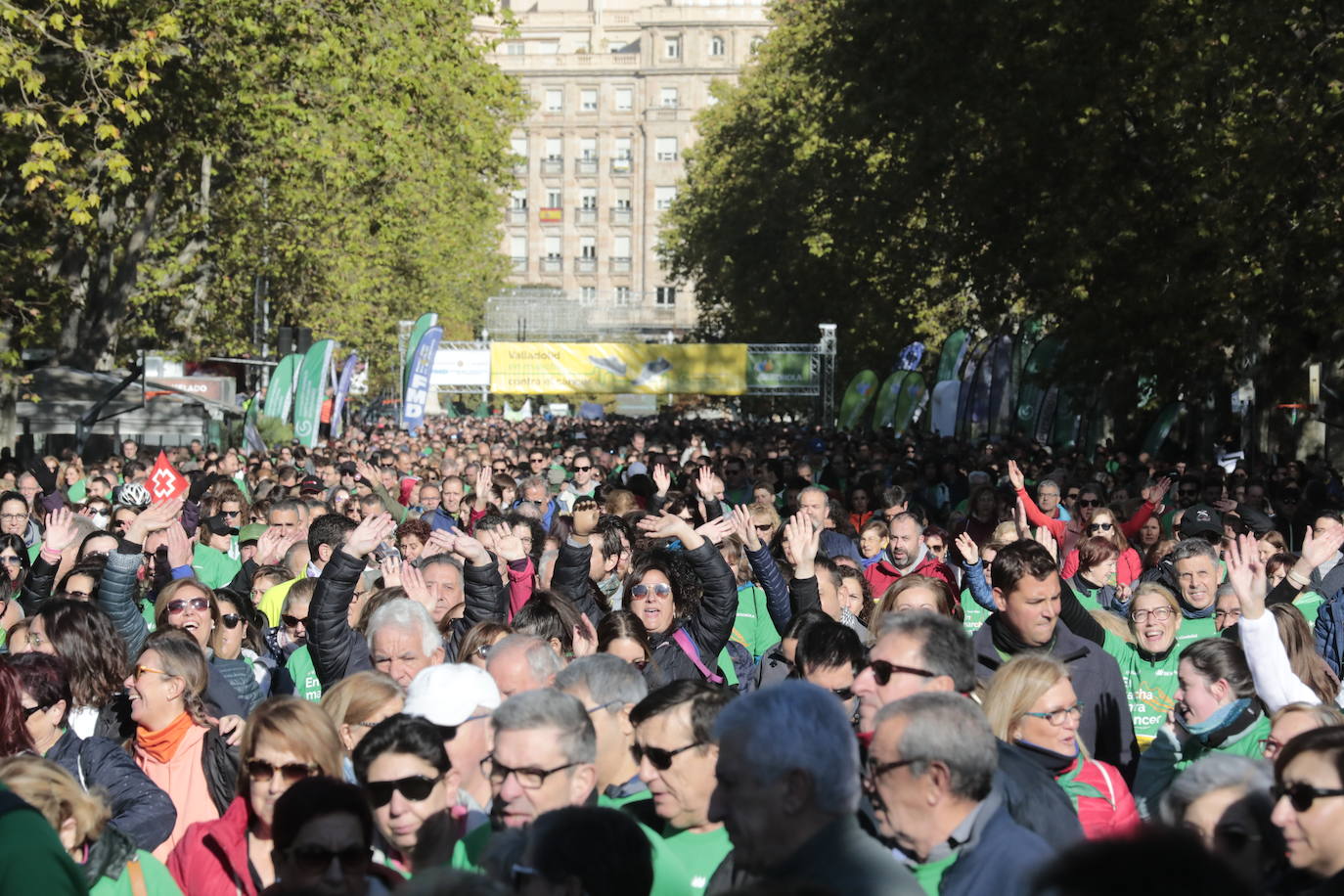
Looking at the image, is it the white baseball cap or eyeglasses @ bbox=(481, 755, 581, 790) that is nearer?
eyeglasses @ bbox=(481, 755, 581, 790)

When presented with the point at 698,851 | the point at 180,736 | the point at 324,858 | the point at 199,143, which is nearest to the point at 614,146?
the point at 199,143

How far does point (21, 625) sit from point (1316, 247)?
15.8m

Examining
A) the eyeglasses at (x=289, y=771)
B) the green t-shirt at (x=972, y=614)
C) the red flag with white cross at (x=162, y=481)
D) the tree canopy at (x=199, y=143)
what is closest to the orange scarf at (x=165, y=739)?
the eyeglasses at (x=289, y=771)

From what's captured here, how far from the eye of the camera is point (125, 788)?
5.39m

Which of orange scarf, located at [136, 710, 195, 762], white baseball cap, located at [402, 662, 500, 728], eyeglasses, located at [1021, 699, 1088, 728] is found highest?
white baseball cap, located at [402, 662, 500, 728]

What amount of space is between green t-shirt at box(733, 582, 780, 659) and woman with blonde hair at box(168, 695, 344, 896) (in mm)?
3721

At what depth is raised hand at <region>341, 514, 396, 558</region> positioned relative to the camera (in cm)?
694

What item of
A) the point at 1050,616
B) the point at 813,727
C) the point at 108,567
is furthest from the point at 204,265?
the point at 813,727

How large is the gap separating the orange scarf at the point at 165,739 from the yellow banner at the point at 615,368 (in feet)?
124

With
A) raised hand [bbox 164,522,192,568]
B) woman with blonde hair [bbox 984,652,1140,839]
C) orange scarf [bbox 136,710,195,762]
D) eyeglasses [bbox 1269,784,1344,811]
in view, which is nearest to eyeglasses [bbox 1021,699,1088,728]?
woman with blonde hair [bbox 984,652,1140,839]

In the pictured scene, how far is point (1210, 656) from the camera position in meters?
5.74

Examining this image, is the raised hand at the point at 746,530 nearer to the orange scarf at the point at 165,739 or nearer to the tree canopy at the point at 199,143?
the orange scarf at the point at 165,739

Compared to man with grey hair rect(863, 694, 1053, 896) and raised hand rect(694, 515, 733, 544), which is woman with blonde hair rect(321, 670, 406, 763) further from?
raised hand rect(694, 515, 733, 544)

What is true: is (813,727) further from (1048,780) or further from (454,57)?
(454,57)
